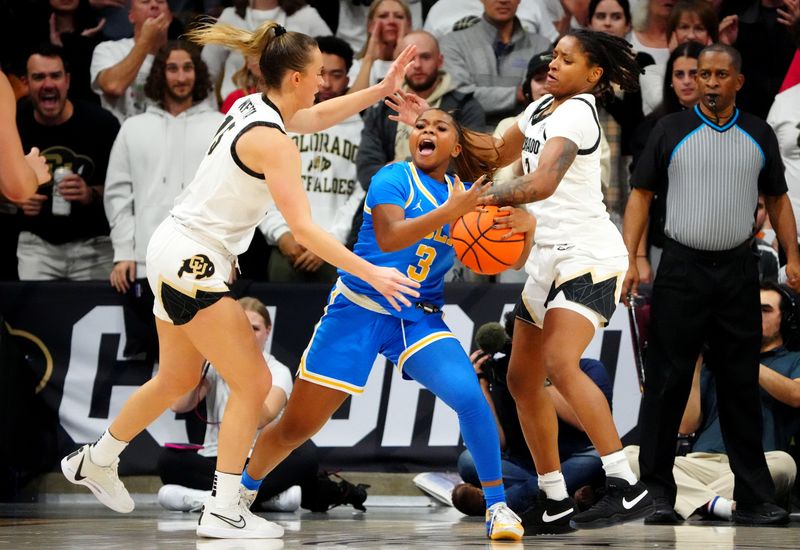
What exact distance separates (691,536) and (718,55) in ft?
9.25

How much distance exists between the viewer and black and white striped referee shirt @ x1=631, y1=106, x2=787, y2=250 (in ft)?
23.7

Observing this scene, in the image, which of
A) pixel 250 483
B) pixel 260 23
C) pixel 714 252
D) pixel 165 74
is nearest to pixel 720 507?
pixel 714 252

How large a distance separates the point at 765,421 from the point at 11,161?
5.09m

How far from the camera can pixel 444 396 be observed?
5809mm

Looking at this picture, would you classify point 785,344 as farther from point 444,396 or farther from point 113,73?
point 113,73

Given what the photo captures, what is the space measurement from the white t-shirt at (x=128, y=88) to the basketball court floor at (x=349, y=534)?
383 centimetres

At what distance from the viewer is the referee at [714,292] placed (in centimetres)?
721

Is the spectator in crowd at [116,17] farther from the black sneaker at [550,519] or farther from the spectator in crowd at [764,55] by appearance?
the black sneaker at [550,519]

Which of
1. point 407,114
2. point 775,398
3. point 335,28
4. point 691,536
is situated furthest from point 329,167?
point 691,536

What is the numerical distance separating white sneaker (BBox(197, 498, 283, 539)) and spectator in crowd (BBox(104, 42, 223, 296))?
4.08 m

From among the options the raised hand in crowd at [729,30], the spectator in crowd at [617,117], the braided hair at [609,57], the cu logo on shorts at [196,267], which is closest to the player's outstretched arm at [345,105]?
the braided hair at [609,57]

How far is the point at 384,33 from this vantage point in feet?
33.0

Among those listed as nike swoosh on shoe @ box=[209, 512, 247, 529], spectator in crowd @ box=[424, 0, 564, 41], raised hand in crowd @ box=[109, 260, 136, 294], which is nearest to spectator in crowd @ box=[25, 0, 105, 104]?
raised hand in crowd @ box=[109, 260, 136, 294]

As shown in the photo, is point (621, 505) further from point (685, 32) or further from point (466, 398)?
point (685, 32)
